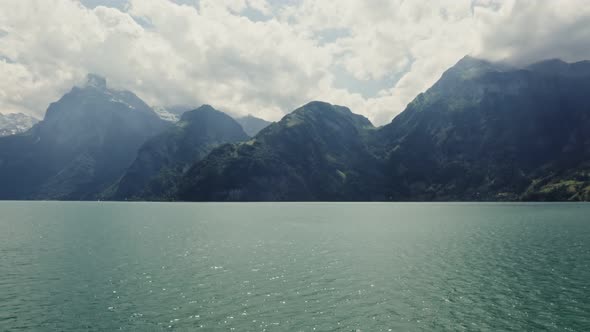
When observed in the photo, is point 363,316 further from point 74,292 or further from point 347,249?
point 347,249

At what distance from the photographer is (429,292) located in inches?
2026

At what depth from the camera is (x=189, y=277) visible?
60.0 metres

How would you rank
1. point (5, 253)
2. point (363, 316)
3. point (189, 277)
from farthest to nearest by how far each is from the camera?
point (5, 253), point (189, 277), point (363, 316)

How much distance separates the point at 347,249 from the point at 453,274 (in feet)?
101

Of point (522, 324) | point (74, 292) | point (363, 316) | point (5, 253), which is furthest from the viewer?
point (5, 253)

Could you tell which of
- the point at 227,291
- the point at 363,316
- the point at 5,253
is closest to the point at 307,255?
the point at 227,291

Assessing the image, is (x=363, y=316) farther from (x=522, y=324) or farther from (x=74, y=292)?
(x=74, y=292)

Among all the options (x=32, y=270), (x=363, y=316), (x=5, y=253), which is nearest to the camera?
(x=363, y=316)

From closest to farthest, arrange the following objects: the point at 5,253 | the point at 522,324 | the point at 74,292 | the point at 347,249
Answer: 1. the point at 522,324
2. the point at 74,292
3. the point at 5,253
4. the point at 347,249

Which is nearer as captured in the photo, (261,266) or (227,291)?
(227,291)

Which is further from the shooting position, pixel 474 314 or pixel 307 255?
pixel 307 255

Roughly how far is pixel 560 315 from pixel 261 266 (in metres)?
44.3

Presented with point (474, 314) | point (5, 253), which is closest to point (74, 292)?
point (5, 253)

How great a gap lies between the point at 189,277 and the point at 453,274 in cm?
4215
